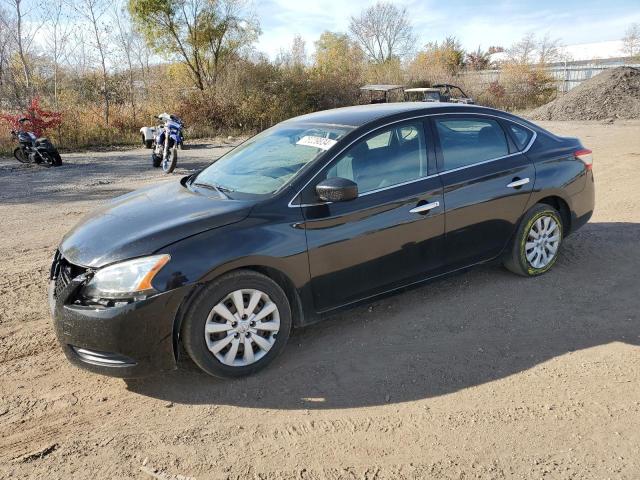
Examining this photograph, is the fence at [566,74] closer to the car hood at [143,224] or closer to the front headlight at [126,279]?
the car hood at [143,224]

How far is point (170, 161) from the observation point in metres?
11.9

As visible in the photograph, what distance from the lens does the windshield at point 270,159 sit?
3.92m

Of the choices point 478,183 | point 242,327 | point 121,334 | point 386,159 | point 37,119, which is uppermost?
point 37,119

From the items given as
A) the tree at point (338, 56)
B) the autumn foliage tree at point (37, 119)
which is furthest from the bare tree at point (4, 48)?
the tree at point (338, 56)

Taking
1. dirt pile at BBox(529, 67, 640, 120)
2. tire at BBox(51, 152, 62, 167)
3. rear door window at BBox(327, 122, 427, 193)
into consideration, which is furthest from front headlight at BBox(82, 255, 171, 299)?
dirt pile at BBox(529, 67, 640, 120)

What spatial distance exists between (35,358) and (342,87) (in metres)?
24.9

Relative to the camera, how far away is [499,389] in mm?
3314

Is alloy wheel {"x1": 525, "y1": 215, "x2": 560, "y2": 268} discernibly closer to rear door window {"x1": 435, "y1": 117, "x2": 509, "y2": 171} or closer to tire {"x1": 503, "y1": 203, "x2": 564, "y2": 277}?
tire {"x1": 503, "y1": 203, "x2": 564, "y2": 277}

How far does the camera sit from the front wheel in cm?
1185

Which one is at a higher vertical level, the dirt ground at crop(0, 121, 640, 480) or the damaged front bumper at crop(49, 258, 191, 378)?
the damaged front bumper at crop(49, 258, 191, 378)

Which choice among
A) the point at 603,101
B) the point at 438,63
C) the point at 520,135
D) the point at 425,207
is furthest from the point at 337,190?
the point at 438,63

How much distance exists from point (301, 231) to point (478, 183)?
1.71 metres

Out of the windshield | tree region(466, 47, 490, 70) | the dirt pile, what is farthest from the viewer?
tree region(466, 47, 490, 70)

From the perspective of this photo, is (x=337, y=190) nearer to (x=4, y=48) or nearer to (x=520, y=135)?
(x=520, y=135)
